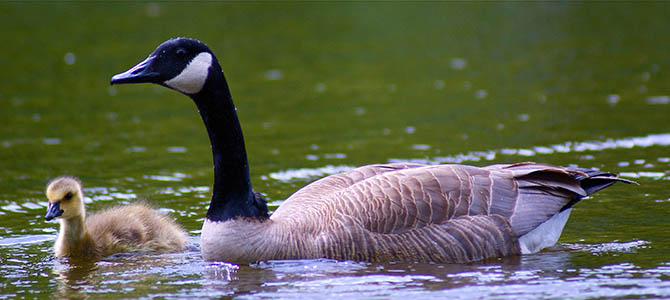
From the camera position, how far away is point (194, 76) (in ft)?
28.3

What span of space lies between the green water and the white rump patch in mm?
185

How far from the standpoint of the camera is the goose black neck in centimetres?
884

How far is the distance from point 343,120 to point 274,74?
19.3 ft

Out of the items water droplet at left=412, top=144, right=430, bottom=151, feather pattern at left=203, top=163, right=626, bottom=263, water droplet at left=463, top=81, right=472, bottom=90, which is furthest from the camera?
water droplet at left=463, top=81, right=472, bottom=90

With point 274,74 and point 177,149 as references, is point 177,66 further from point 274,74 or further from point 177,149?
point 274,74

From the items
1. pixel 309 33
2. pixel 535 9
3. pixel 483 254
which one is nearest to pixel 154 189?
pixel 483 254

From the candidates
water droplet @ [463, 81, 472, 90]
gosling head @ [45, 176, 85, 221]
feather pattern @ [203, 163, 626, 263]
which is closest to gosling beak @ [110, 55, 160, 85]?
feather pattern @ [203, 163, 626, 263]

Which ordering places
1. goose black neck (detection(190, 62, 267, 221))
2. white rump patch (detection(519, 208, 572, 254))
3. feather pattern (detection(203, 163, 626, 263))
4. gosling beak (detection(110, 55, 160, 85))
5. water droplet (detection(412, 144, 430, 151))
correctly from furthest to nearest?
water droplet (detection(412, 144, 430, 151)) → white rump patch (detection(519, 208, 572, 254)) → goose black neck (detection(190, 62, 267, 221)) → feather pattern (detection(203, 163, 626, 263)) → gosling beak (detection(110, 55, 160, 85))

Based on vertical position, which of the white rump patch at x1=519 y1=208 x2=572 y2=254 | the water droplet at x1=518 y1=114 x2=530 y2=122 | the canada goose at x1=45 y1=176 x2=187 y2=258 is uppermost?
the water droplet at x1=518 y1=114 x2=530 y2=122

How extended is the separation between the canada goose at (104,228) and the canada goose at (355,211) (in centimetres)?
116

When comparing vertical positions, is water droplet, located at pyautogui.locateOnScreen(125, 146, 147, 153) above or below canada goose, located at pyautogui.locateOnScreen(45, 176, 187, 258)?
above

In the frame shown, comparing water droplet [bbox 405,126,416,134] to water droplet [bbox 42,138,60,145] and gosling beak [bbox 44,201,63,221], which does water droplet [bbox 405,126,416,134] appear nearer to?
water droplet [bbox 42,138,60,145]

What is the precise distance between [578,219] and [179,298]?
497 centimetres

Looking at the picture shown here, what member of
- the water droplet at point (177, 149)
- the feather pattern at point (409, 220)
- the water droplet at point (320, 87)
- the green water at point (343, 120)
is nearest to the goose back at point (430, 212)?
the feather pattern at point (409, 220)
